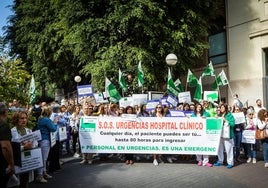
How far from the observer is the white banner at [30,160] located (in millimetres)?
7219

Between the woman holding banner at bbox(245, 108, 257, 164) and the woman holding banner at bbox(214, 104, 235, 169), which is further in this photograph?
the woman holding banner at bbox(245, 108, 257, 164)

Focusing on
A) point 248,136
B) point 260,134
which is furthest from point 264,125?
point 248,136

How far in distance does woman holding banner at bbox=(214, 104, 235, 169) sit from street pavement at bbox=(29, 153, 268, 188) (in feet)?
1.02

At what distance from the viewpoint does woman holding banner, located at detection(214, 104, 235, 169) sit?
1043 cm

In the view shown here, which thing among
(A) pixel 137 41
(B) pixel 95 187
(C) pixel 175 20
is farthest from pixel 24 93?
(C) pixel 175 20

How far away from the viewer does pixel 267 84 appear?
19359 mm

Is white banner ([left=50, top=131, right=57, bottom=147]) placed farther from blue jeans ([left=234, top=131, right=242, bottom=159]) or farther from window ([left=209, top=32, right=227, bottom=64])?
window ([left=209, top=32, right=227, bottom=64])

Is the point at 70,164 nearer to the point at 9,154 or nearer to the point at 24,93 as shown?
the point at 24,93

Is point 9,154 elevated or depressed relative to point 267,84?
depressed

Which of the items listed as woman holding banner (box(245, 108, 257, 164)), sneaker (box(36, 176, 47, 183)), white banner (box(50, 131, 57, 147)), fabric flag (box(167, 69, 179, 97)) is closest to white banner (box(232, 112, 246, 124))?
woman holding banner (box(245, 108, 257, 164))

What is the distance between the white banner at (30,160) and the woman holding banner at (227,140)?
5.32 meters

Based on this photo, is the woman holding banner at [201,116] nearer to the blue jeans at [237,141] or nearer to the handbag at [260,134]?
the blue jeans at [237,141]

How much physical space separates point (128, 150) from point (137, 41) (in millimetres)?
9539

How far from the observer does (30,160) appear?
7.40 meters
